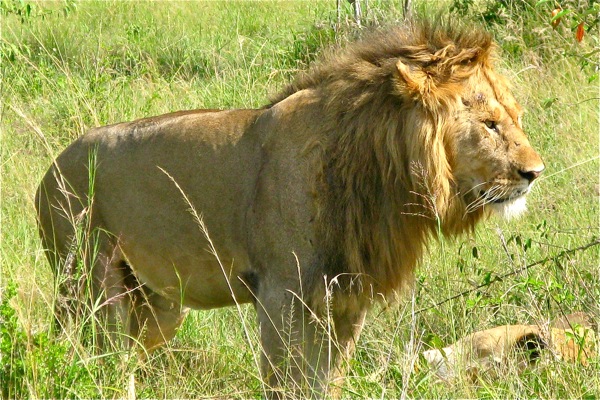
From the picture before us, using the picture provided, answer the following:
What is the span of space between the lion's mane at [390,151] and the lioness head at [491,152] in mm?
41

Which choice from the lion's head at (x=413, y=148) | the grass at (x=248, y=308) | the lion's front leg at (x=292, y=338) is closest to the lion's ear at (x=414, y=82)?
the lion's head at (x=413, y=148)

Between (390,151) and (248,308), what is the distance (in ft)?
4.32

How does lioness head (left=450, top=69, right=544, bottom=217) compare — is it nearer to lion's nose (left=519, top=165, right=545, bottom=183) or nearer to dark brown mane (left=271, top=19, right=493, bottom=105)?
lion's nose (left=519, top=165, right=545, bottom=183)

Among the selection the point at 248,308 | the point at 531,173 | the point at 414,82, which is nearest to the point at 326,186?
the point at 414,82

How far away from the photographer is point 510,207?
10.9 ft

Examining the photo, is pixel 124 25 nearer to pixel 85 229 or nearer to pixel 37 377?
pixel 85 229

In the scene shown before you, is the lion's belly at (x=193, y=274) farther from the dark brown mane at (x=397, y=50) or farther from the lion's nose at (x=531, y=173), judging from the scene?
the lion's nose at (x=531, y=173)

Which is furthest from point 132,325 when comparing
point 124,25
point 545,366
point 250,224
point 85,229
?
point 124,25

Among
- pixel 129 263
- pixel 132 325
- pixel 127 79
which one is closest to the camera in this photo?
pixel 129 263

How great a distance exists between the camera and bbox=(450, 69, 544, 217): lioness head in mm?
3244

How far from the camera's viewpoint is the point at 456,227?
11.5 ft

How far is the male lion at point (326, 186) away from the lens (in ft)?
10.9

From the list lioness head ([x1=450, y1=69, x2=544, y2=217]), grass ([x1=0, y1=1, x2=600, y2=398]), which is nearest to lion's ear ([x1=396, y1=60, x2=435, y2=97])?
lioness head ([x1=450, y1=69, x2=544, y2=217])

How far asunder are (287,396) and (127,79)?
465 centimetres
